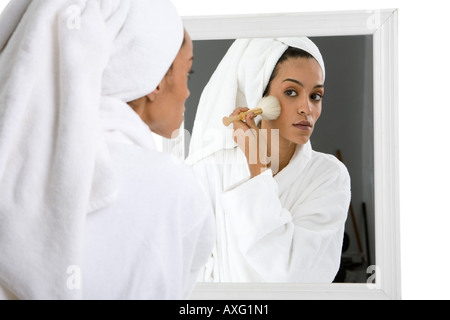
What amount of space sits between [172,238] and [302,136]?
81 centimetres

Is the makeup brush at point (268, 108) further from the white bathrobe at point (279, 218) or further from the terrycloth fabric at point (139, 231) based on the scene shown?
the terrycloth fabric at point (139, 231)

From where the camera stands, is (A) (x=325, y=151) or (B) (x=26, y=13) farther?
(A) (x=325, y=151)

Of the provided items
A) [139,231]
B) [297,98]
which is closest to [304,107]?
[297,98]

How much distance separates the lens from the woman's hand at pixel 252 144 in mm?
1322

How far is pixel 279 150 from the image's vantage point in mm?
1328

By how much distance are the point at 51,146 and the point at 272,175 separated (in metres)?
0.83

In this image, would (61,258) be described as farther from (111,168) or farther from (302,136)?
(302,136)

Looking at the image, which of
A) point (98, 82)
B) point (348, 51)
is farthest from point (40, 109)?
point (348, 51)

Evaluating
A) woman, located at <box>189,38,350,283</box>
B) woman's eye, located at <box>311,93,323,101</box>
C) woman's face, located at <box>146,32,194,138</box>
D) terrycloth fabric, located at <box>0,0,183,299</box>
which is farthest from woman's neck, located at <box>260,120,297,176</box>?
terrycloth fabric, located at <box>0,0,183,299</box>

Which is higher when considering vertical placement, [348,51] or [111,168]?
[348,51]

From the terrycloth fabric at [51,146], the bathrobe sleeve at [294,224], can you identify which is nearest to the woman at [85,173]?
the terrycloth fabric at [51,146]

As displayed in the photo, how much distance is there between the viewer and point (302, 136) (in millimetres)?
1329

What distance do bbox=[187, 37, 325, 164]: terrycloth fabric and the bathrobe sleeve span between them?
0.14 metres

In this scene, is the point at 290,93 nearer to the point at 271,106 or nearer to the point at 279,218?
the point at 271,106
